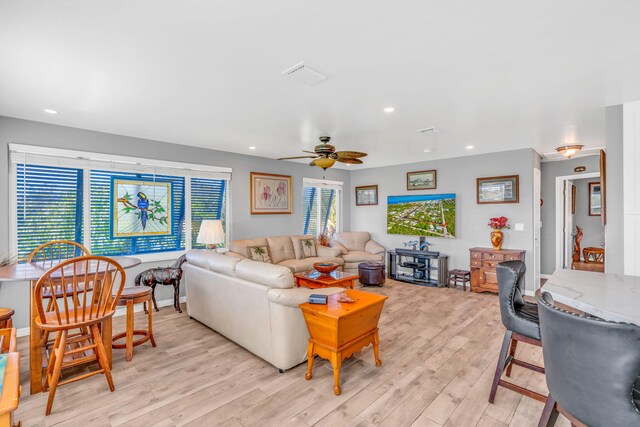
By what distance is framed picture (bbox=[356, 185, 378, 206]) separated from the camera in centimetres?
740

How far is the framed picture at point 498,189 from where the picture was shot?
5.34 meters

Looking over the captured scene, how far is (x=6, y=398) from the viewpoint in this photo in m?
1.02

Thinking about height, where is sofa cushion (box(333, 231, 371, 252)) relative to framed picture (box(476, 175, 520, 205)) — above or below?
below

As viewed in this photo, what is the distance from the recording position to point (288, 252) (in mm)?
6020

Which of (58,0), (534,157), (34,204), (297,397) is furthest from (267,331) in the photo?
(534,157)

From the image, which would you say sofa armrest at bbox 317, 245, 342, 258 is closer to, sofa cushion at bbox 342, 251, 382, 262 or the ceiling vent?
sofa cushion at bbox 342, 251, 382, 262

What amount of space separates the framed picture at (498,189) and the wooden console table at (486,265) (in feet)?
2.89

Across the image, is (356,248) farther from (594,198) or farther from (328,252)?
(594,198)

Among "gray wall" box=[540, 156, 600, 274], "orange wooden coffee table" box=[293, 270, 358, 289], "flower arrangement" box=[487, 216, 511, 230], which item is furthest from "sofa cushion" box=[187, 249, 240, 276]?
"gray wall" box=[540, 156, 600, 274]

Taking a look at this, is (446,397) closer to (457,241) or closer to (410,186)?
(457,241)

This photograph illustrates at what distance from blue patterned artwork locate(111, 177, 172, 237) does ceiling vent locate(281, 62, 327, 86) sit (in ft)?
10.6

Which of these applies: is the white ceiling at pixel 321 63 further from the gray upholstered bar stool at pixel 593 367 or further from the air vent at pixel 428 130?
the gray upholstered bar stool at pixel 593 367

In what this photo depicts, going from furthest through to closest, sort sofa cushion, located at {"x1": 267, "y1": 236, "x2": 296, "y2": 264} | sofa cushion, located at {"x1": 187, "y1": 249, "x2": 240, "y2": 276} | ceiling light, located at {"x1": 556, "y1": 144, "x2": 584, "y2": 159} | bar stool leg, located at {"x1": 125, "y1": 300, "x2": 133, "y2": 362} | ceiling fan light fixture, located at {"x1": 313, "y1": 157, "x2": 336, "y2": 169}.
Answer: sofa cushion, located at {"x1": 267, "y1": 236, "x2": 296, "y2": 264} → ceiling light, located at {"x1": 556, "y1": 144, "x2": 584, "y2": 159} → ceiling fan light fixture, located at {"x1": 313, "y1": 157, "x2": 336, "y2": 169} → sofa cushion, located at {"x1": 187, "y1": 249, "x2": 240, "y2": 276} → bar stool leg, located at {"x1": 125, "y1": 300, "x2": 133, "y2": 362}

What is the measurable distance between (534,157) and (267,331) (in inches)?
207
